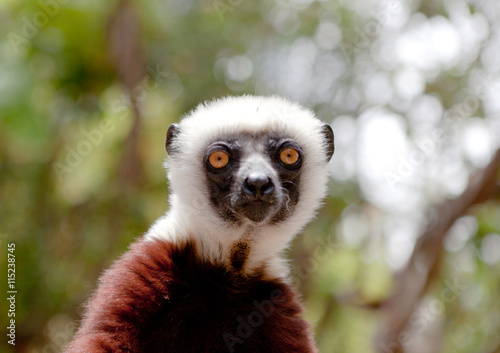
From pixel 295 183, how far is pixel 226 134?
1.62ft

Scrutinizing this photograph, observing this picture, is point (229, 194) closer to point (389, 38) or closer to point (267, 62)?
point (267, 62)

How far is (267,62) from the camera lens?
24.1 feet

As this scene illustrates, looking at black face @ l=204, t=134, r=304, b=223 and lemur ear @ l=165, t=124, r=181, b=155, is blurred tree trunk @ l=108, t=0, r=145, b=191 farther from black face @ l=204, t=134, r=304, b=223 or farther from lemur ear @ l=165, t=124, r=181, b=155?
black face @ l=204, t=134, r=304, b=223

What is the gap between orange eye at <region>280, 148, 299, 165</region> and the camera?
111 inches

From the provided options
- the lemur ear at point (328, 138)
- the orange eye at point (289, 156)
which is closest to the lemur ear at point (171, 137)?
the orange eye at point (289, 156)

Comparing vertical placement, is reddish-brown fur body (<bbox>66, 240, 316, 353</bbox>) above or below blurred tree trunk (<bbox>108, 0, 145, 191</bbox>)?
below

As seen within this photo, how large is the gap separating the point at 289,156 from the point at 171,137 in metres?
0.74

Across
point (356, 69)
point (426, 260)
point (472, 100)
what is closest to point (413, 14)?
point (356, 69)

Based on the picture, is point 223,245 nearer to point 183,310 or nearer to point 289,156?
point 183,310

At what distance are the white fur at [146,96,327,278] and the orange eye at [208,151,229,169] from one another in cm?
12

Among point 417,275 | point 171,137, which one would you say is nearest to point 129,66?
point 171,137

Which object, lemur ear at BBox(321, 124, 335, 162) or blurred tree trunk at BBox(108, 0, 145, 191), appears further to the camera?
blurred tree trunk at BBox(108, 0, 145, 191)

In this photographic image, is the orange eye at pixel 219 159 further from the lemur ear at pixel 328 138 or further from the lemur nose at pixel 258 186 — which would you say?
the lemur ear at pixel 328 138

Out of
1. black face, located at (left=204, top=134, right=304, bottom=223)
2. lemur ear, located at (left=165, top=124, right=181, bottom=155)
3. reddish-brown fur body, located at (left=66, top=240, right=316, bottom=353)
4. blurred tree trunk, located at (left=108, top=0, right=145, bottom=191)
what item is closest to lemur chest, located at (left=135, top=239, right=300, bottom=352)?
reddish-brown fur body, located at (left=66, top=240, right=316, bottom=353)
